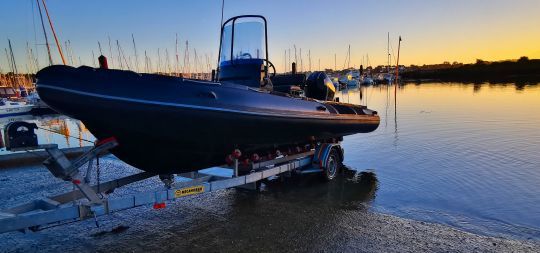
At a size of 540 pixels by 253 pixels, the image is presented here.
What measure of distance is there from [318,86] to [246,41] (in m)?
1.90

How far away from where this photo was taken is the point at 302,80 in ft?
25.7

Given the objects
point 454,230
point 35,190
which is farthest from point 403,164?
point 35,190

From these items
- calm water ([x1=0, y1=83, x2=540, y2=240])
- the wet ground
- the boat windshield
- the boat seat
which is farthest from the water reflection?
the boat windshield

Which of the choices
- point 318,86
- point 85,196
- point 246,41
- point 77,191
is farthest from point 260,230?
point 318,86

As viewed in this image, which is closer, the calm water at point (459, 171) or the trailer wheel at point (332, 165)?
the calm water at point (459, 171)

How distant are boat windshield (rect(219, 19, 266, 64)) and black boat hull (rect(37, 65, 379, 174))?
62.3 inches

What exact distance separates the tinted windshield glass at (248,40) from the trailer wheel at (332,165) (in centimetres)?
221

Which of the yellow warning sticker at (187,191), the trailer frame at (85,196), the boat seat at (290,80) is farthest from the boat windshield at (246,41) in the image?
the yellow warning sticker at (187,191)

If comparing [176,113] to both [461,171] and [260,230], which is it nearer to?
[260,230]

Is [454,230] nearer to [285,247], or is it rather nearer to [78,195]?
[285,247]

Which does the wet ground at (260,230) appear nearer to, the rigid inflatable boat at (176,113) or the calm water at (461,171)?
the calm water at (461,171)

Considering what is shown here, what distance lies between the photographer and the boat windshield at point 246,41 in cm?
654

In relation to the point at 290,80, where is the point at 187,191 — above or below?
below

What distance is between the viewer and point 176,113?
4.17m
